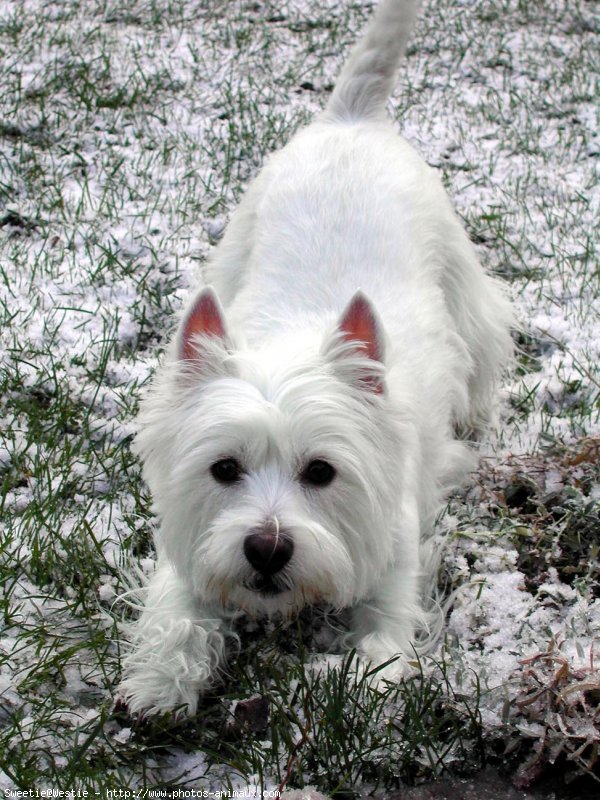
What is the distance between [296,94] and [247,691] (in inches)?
203

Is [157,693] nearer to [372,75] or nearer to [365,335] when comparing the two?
[365,335]

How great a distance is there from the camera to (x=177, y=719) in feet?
8.71

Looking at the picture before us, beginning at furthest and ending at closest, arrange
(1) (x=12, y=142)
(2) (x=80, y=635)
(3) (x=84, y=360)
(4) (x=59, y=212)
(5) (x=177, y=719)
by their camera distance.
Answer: (1) (x=12, y=142)
(4) (x=59, y=212)
(3) (x=84, y=360)
(2) (x=80, y=635)
(5) (x=177, y=719)

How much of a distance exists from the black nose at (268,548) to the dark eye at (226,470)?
232 millimetres

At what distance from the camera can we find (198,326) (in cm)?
283

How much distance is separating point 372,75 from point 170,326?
148cm

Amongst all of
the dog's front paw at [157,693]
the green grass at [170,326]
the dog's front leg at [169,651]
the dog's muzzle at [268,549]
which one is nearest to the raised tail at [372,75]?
the green grass at [170,326]

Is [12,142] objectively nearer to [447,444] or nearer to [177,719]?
[447,444]

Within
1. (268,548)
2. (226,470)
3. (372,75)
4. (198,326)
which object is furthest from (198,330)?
(372,75)

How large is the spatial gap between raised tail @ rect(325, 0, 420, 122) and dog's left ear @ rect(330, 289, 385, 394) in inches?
76.2

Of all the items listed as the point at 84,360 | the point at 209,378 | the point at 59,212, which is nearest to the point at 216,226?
the point at 59,212

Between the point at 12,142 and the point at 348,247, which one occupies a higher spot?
the point at 12,142

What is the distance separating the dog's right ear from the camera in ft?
9.21

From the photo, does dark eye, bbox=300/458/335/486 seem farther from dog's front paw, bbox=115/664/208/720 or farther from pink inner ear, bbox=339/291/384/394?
dog's front paw, bbox=115/664/208/720
